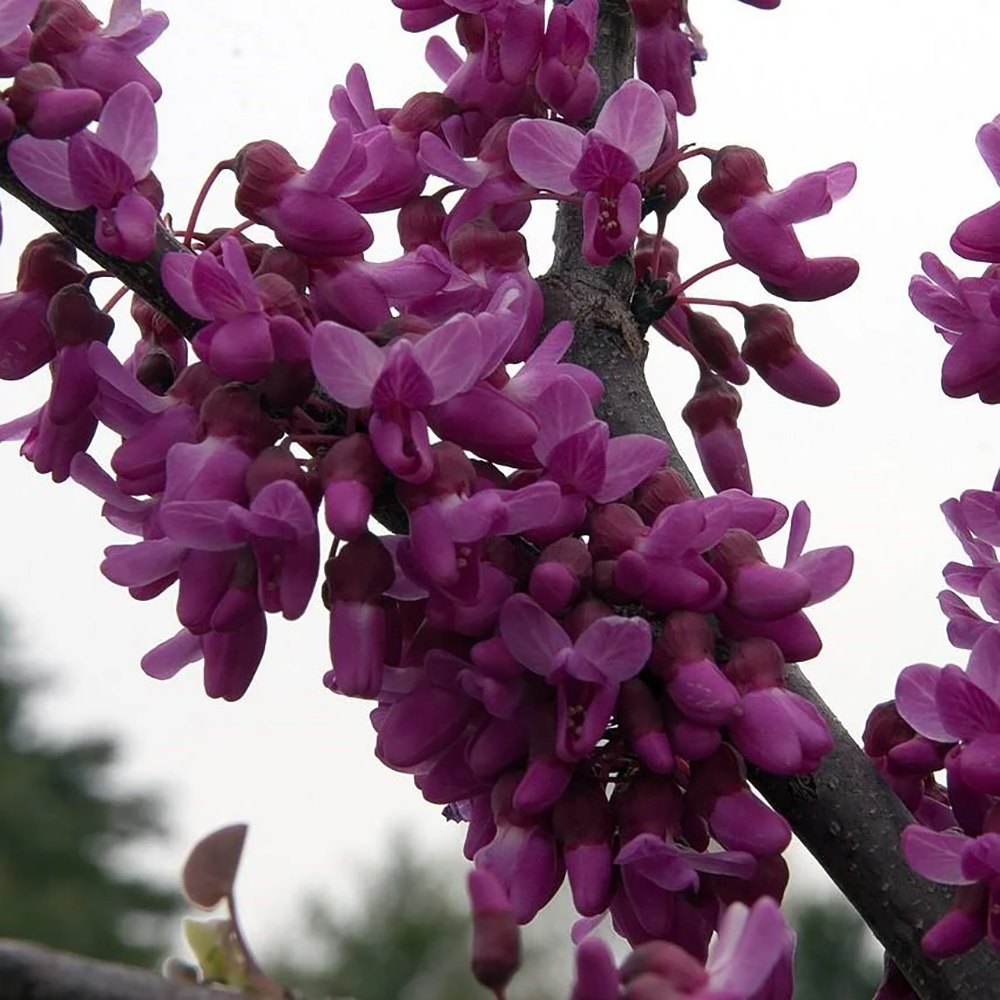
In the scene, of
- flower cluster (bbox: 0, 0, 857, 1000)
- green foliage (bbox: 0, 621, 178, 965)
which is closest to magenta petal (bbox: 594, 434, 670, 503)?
flower cluster (bbox: 0, 0, 857, 1000)

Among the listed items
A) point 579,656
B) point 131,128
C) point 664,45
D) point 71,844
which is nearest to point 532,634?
point 579,656

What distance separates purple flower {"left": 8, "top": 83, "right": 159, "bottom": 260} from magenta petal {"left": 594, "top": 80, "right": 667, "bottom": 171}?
0.93 ft

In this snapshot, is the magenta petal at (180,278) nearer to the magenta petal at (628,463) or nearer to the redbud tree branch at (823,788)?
the redbud tree branch at (823,788)

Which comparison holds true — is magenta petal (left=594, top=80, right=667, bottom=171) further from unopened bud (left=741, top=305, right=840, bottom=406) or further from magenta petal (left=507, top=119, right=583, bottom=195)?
unopened bud (left=741, top=305, right=840, bottom=406)

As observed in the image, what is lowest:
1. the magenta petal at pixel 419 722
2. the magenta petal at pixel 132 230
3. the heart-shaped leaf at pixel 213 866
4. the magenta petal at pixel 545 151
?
the heart-shaped leaf at pixel 213 866

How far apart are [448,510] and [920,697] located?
31cm

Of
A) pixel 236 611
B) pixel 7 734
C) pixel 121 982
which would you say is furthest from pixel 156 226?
pixel 7 734

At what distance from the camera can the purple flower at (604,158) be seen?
36.4 inches

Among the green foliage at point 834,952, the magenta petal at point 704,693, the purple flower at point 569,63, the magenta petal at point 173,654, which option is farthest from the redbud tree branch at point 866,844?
the green foliage at point 834,952

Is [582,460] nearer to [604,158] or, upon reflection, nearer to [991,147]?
[604,158]

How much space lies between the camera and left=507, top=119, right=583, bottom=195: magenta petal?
3.04 feet

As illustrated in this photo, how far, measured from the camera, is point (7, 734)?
16250mm

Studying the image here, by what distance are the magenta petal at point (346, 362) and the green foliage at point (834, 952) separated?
1346 centimetres

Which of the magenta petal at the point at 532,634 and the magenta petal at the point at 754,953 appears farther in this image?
the magenta petal at the point at 532,634
